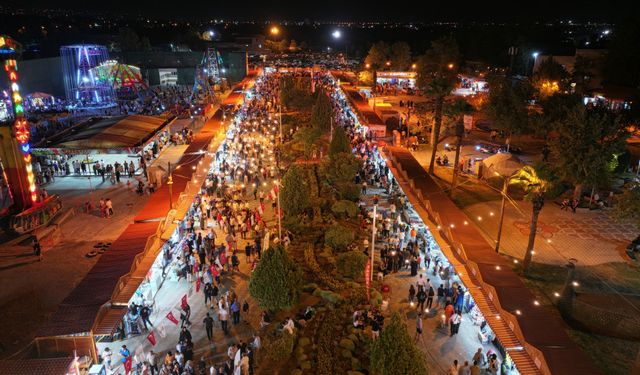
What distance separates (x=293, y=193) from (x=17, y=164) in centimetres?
A: 1220

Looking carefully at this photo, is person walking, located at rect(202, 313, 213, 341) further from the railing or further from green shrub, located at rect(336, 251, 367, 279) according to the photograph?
the railing

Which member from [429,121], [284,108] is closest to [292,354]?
[429,121]

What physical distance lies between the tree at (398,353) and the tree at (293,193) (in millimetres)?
12247

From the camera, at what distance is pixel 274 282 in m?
14.6

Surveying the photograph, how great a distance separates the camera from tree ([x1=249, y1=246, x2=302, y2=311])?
47.8 ft

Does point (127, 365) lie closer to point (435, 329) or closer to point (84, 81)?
point (435, 329)

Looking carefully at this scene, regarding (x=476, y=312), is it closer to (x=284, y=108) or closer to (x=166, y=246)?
(x=166, y=246)

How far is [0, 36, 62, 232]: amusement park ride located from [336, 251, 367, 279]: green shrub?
13.6 metres

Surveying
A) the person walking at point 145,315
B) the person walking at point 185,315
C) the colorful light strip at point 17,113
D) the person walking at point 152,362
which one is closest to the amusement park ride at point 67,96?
the colorful light strip at point 17,113

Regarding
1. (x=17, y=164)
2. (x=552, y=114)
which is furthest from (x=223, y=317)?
(x=552, y=114)

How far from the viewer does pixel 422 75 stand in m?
61.0

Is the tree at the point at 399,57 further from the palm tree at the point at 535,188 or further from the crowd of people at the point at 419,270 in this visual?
the palm tree at the point at 535,188

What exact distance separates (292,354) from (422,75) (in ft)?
172

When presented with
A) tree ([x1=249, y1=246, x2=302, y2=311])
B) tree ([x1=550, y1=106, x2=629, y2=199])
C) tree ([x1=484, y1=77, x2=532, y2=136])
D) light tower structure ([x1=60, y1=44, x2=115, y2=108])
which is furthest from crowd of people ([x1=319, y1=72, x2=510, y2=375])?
light tower structure ([x1=60, y1=44, x2=115, y2=108])
